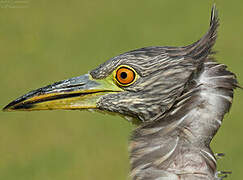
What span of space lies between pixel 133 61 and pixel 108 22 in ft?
30.6

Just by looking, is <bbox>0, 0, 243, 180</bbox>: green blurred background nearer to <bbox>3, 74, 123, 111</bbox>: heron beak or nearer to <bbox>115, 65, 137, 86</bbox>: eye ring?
<bbox>3, 74, 123, 111</bbox>: heron beak

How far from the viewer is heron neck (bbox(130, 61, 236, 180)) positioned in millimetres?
3525

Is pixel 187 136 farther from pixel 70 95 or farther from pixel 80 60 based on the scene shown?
pixel 80 60

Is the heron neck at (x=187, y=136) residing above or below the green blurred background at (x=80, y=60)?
below

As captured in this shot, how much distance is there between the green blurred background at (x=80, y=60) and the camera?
29.3 feet

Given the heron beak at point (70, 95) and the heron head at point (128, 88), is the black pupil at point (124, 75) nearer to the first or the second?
the heron head at point (128, 88)

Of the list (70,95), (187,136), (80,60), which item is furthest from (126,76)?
(80,60)

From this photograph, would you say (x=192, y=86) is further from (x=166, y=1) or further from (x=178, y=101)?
(x=166, y=1)

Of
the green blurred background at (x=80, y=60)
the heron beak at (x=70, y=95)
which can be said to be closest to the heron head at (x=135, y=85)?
the heron beak at (x=70, y=95)

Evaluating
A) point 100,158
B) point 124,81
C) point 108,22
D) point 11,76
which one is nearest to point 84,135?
point 100,158

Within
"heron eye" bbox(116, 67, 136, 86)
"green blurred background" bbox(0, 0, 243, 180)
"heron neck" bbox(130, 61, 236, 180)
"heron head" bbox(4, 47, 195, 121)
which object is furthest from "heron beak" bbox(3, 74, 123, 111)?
"green blurred background" bbox(0, 0, 243, 180)

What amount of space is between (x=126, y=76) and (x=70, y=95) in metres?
0.50

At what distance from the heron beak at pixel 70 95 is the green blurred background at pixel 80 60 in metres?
4.25

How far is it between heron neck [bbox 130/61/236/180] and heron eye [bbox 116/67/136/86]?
357 millimetres
